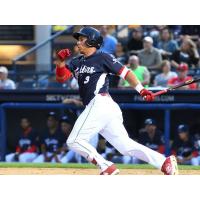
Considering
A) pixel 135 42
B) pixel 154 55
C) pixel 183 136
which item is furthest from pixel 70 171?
pixel 135 42

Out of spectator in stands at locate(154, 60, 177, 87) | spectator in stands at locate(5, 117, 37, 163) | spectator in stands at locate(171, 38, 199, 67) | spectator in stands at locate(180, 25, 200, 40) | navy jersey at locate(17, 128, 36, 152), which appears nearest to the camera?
spectator in stands at locate(5, 117, 37, 163)

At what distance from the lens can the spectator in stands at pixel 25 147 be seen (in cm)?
1330

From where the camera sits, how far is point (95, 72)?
30.9 ft

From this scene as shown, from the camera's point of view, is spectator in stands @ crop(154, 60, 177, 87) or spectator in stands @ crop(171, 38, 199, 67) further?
spectator in stands @ crop(171, 38, 199, 67)

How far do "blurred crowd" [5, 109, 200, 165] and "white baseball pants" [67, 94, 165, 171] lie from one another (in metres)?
3.20

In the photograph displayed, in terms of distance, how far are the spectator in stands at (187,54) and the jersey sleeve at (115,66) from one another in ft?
18.3

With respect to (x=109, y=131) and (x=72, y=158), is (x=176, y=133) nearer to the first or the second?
(x=72, y=158)

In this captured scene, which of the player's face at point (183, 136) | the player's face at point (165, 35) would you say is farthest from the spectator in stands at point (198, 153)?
the player's face at point (165, 35)

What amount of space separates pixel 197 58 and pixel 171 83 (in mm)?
1523

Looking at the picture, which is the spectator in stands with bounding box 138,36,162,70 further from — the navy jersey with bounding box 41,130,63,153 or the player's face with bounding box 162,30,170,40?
the navy jersey with bounding box 41,130,63,153

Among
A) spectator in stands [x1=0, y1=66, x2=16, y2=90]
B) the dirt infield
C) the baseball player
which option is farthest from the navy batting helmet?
spectator in stands [x1=0, y1=66, x2=16, y2=90]

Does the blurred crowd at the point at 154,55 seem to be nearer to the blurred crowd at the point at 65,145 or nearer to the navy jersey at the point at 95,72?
the blurred crowd at the point at 65,145

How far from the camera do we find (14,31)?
17828 millimetres

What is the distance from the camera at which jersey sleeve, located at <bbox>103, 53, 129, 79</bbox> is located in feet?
30.6
